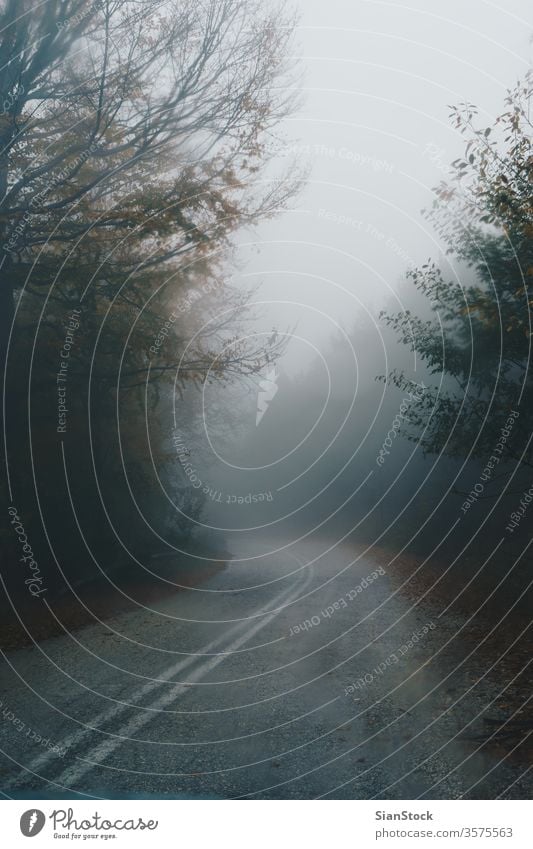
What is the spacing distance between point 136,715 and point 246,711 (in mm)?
1179

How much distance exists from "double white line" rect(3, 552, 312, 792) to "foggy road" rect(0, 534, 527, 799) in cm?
2

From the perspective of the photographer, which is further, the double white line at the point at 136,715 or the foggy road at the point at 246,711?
the double white line at the point at 136,715

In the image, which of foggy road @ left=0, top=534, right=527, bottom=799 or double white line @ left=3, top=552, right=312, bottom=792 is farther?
double white line @ left=3, top=552, right=312, bottom=792

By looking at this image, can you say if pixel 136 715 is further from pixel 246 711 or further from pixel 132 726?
pixel 246 711

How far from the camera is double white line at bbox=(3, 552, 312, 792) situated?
507 centimetres

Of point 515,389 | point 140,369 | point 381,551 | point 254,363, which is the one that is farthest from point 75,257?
point 381,551

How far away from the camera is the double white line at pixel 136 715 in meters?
5.07

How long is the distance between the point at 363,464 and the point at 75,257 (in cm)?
3081

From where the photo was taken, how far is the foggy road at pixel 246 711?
490cm

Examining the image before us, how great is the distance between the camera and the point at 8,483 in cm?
1159

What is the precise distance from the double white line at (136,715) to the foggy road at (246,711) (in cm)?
2

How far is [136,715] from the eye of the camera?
6445 millimetres
